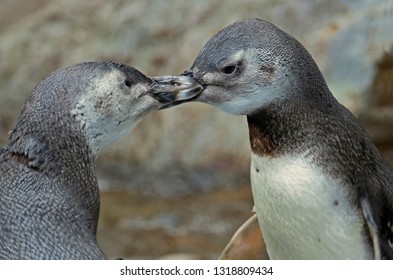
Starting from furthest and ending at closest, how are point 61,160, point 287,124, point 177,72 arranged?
point 177,72
point 287,124
point 61,160

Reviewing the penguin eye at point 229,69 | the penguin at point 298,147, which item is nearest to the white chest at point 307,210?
the penguin at point 298,147

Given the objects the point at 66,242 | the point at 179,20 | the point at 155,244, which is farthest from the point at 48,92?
the point at 179,20

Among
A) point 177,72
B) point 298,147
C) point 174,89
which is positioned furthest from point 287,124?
point 177,72

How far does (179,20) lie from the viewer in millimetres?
3127

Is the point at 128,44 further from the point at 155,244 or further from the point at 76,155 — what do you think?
the point at 76,155

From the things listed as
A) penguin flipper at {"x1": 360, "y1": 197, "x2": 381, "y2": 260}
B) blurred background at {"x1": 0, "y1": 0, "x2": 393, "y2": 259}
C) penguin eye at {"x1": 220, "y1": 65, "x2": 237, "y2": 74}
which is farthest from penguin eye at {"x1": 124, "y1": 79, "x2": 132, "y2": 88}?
blurred background at {"x1": 0, "y1": 0, "x2": 393, "y2": 259}

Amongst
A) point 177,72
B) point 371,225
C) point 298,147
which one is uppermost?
point 177,72

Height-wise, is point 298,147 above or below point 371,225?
above

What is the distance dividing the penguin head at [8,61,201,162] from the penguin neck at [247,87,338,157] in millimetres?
102

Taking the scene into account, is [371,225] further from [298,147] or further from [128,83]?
[128,83]

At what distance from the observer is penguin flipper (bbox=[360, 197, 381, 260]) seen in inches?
58.6

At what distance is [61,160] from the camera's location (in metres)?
1.38

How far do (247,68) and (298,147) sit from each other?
14 cm

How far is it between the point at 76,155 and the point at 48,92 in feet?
0.29
